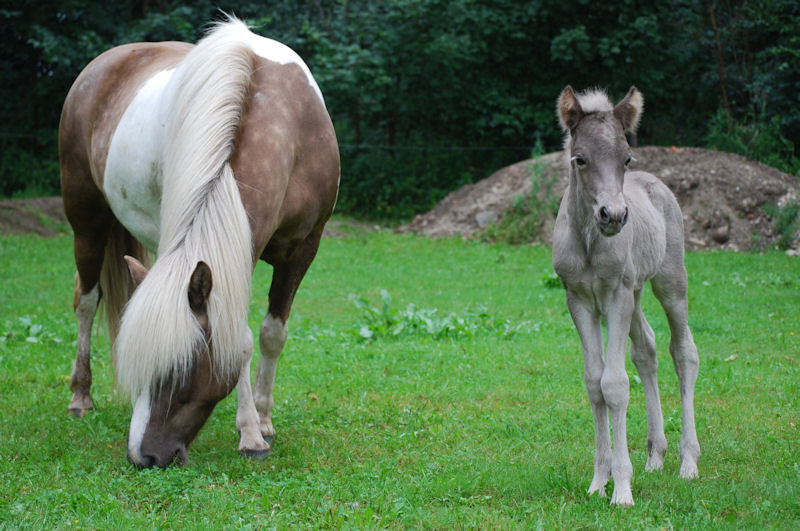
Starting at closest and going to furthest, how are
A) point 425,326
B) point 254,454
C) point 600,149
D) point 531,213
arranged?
point 600,149
point 254,454
point 425,326
point 531,213

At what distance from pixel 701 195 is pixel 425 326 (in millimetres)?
8568

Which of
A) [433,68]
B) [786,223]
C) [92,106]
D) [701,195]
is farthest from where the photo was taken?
[433,68]

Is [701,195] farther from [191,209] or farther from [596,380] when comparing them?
[191,209]

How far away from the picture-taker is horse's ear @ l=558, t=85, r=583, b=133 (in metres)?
3.62

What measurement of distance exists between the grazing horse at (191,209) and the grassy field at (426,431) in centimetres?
34

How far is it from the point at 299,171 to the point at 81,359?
2309 mm

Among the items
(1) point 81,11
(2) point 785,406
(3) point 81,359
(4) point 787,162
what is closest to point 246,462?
(3) point 81,359

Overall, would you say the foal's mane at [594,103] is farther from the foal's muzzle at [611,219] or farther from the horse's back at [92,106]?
the horse's back at [92,106]

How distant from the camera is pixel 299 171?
464 centimetres

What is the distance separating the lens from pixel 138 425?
3.82 meters

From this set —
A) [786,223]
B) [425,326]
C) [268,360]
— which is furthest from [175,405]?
[786,223]

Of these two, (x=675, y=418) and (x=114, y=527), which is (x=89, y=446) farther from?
(x=675, y=418)

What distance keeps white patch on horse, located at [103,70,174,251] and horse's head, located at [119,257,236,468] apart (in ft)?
4.49

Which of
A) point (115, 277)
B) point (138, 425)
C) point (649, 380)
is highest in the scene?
point (649, 380)
